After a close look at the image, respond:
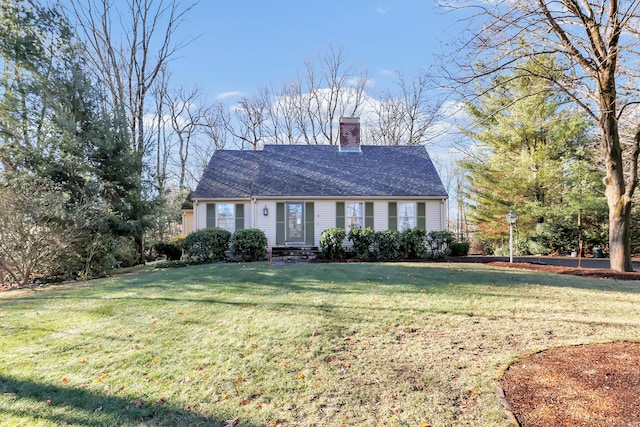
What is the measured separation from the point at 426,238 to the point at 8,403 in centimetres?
1284

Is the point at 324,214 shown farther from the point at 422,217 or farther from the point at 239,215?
the point at 422,217

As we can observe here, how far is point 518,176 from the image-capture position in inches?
687

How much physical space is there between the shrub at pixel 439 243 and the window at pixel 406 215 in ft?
5.36

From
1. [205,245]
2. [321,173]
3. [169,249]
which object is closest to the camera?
[205,245]

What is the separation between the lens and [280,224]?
1517 cm

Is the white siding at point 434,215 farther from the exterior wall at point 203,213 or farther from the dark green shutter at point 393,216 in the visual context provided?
the exterior wall at point 203,213

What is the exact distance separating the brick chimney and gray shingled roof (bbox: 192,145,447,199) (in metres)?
0.44

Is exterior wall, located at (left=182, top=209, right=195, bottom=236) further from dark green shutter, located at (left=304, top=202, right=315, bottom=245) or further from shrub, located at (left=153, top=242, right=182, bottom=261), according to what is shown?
dark green shutter, located at (left=304, top=202, right=315, bottom=245)

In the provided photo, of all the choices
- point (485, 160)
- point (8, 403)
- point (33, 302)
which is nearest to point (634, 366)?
point (8, 403)

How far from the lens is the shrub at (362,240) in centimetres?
1360

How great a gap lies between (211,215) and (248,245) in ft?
12.5

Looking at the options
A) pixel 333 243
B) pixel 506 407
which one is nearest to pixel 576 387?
pixel 506 407

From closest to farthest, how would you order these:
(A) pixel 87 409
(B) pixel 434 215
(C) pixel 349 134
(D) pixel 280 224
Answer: (A) pixel 87 409 → (D) pixel 280 224 → (B) pixel 434 215 → (C) pixel 349 134

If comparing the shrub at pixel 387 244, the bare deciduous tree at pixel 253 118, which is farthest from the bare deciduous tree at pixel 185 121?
the shrub at pixel 387 244
